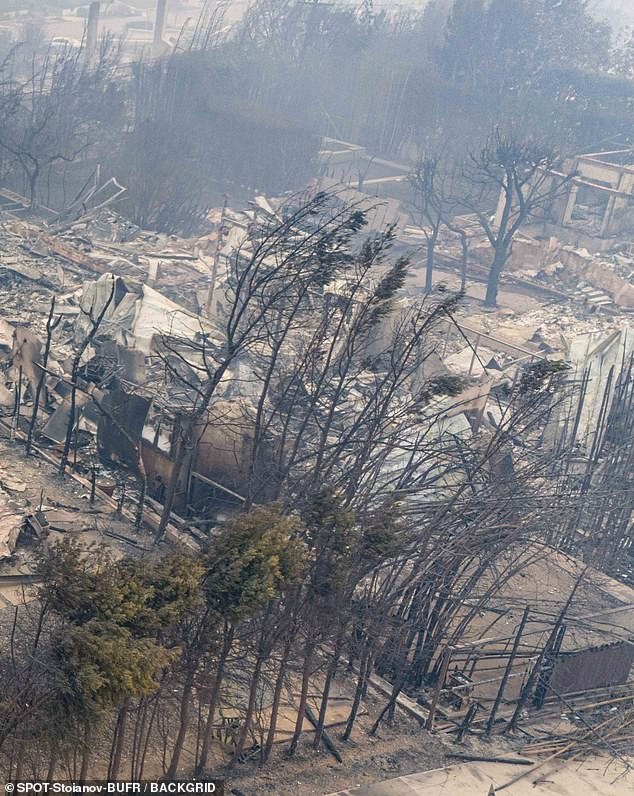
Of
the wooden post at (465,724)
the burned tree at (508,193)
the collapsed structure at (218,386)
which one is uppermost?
the burned tree at (508,193)

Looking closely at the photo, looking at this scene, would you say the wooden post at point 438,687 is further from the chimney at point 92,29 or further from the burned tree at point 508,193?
the chimney at point 92,29

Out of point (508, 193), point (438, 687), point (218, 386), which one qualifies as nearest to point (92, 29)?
point (508, 193)

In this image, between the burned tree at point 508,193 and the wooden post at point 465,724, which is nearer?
the wooden post at point 465,724

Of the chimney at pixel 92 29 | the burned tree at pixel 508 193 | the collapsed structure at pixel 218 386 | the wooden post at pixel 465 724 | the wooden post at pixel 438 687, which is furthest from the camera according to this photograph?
the chimney at pixel 92 29

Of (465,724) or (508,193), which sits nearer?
(465,724)

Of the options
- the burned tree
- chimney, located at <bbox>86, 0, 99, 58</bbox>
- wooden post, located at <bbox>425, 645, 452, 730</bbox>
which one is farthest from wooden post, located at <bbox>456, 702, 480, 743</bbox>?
chimney, located at <bbox>86, 0, 99, 58</bbox>

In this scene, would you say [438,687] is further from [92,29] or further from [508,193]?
[92,29]

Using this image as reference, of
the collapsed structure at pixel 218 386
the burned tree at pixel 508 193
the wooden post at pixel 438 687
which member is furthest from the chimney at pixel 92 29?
the wooden post at pixel 438 687

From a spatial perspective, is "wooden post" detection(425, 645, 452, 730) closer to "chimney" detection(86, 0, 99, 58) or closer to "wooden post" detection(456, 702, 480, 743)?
"wooden post" detection(456, 702, 480, 743)

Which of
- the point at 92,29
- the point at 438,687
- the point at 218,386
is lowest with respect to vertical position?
the point at 218,386

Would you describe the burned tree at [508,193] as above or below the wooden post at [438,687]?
above

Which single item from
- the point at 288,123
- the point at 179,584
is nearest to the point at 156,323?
the point at 179,584

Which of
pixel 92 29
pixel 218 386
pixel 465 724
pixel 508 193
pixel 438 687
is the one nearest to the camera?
pixel 438 687

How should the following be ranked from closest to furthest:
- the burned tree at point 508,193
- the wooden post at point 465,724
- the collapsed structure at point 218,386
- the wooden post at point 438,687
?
the wooden post at point 438,687 → the wooden post at point 465,724 → the collapsed structure at point 218,386 → the burned tree at point 508,193
